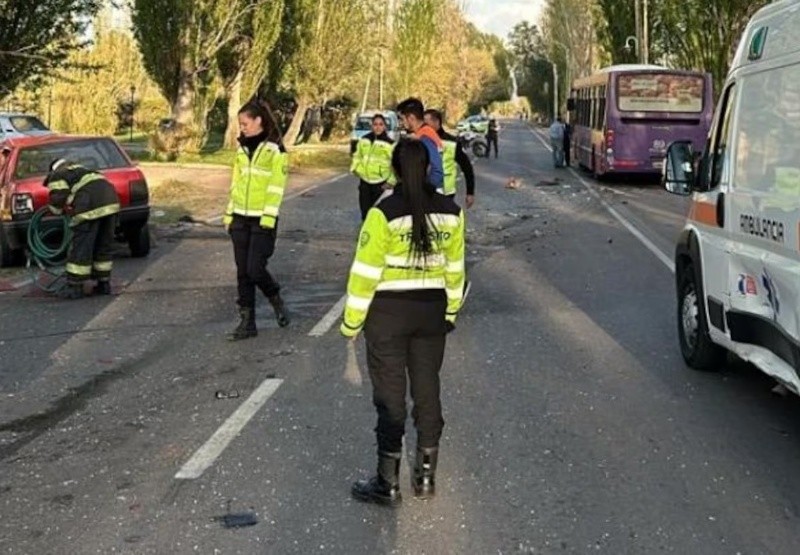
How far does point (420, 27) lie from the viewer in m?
72.2

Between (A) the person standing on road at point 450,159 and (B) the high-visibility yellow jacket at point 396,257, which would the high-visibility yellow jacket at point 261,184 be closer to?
(A) the person standing on road at point 450,159

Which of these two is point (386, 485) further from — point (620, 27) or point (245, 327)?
point (620, 27)

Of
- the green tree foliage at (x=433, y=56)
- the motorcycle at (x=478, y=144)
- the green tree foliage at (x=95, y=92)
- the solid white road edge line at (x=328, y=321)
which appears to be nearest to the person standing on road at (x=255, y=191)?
the solid white road edge line at (x=328, y=321)

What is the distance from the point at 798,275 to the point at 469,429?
1.97 m

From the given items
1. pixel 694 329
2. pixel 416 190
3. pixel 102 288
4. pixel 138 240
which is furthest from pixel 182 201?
pixel 416 190

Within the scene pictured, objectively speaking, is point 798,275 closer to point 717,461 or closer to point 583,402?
point 717,461

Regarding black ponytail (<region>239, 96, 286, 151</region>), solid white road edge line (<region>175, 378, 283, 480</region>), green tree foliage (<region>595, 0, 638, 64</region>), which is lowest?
solid white road edge line (<region>175, 378, 283, 480</region>)

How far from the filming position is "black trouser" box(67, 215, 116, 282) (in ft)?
33.6

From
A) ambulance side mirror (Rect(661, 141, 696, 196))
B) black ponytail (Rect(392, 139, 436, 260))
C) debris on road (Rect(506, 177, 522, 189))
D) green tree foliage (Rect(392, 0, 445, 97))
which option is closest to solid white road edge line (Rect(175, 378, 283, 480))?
black ponytail (Rect(392, 139, 436, 260))

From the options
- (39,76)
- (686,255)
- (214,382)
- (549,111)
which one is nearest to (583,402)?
(686,255)

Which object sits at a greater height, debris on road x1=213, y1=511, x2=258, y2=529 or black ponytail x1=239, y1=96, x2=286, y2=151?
black ponytail x1=239, y1=96, x2=286, y2=151

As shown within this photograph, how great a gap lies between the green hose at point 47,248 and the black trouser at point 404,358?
7.31 meters

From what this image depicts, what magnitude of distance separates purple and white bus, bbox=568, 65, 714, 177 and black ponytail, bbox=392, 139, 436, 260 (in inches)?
836

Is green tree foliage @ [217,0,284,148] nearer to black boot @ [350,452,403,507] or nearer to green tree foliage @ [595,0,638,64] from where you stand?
green tree foliage @ [595,0,638,64]
